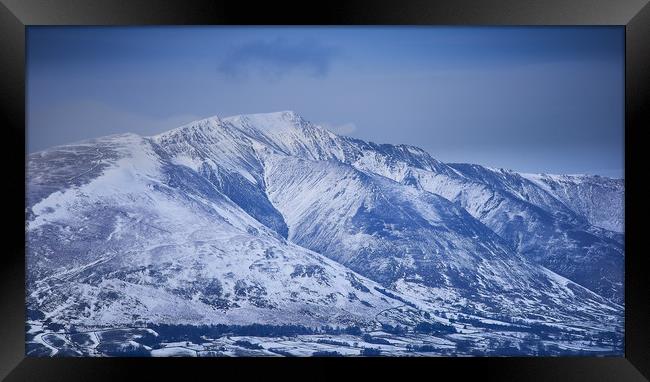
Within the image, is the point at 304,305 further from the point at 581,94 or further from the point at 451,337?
the point at 581,94

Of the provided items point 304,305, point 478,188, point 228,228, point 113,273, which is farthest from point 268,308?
point 478,188

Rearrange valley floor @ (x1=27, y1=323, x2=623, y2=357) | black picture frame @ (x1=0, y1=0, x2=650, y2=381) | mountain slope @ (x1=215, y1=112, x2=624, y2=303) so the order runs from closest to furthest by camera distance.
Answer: black picture frame @ (x1=0, y1=0, x2=650, y2=381) < valley floor @ (x1=27, y1=323, x2=623, y2=357) < mountain slope @ (x1=215, y1=112, x2=624, y2=303)

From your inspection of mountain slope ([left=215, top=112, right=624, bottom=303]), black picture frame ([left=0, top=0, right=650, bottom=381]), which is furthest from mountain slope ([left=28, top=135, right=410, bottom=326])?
mountain slope ([left=215, top=112, right=624, bottom=303])

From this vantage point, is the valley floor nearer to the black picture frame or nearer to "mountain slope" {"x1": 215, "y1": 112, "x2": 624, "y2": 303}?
the black picture frame

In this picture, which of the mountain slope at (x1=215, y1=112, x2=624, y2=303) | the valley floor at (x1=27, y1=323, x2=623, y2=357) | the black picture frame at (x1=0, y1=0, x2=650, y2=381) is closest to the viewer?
the black picture frame at (x1=0, y1=0, x2=650, y2=381)

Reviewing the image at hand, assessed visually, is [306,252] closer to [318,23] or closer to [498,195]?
[498,195]

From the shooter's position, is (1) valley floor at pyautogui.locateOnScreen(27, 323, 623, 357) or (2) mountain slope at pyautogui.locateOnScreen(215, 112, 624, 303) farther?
(2) mountain slope at pyautogui.locateOnScreen(215, 112, 624, 303)
